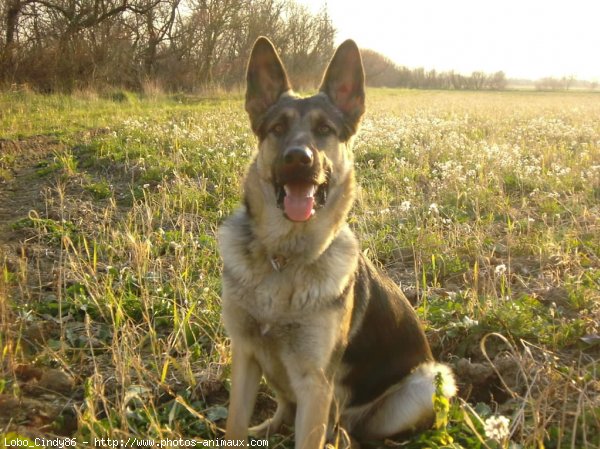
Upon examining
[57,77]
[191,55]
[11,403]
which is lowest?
[11,403]

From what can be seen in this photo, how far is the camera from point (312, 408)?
8.89 ft

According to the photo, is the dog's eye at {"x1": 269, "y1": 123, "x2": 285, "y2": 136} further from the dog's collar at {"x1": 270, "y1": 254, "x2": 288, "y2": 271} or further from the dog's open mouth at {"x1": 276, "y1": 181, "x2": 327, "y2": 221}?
the dog's collar at {"x1": 270, "y1": 254, "x2": 288, "y2": 271}

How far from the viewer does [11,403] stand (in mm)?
2797

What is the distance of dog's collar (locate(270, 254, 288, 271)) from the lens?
303cm

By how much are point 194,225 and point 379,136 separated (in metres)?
7.02

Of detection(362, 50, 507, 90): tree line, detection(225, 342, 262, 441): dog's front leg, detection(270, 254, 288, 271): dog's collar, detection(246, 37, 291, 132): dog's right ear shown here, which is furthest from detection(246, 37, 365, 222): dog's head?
detection(362, 50, 507, 90): tree line

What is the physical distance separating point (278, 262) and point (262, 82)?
1330 mm

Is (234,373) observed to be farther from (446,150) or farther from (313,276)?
(446,150)

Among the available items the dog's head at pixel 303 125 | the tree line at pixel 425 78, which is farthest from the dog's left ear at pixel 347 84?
the tree line at pixel 425 78

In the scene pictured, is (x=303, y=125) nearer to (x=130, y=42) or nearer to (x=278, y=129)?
(x=278, y=129)

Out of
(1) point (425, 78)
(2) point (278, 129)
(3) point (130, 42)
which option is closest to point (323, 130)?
(2) point (278, 129)

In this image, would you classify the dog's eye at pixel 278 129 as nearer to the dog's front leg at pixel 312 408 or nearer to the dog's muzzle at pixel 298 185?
the dog's muzzle at pixel 298 185

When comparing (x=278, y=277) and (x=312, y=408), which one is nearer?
(x=312, y=408)

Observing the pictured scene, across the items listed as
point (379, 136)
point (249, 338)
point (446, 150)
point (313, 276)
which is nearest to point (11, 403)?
point (249, 338)
